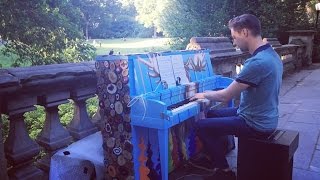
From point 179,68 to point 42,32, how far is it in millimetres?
6657

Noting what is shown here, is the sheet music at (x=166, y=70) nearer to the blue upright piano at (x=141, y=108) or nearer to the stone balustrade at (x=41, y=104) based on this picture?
the blue upright piano at (x=141, y=108)

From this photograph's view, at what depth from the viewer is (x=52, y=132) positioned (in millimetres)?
2949

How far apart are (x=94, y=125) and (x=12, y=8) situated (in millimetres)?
6318

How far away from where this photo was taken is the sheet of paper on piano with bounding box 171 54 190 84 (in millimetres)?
3489

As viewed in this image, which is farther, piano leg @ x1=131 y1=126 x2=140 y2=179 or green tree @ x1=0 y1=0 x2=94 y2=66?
green tree @ x1=0 y1=0 x2=94 y2=66

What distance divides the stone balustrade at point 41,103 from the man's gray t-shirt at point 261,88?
5.16 ft

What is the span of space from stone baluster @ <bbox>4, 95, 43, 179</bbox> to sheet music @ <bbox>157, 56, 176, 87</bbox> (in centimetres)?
129

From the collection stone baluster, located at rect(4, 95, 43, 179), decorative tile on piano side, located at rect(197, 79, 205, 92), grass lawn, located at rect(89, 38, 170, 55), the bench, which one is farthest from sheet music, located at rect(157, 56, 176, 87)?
grass lawn, located at rect(89, 38, 170, 55)

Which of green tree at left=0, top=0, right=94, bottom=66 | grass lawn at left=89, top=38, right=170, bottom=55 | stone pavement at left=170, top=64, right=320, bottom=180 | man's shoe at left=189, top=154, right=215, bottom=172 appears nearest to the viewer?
stone pavement at left=170, top=64, right=320, bottom=180

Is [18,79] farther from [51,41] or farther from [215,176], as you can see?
[51,41]

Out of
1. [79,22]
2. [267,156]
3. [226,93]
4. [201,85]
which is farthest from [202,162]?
[79,22]

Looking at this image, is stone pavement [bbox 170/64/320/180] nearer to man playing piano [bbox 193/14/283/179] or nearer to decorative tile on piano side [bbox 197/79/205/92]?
man playing piano [bbox 193/14/283/179]

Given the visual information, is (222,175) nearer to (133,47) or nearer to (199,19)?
(199,19)

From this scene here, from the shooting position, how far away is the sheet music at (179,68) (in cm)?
349
